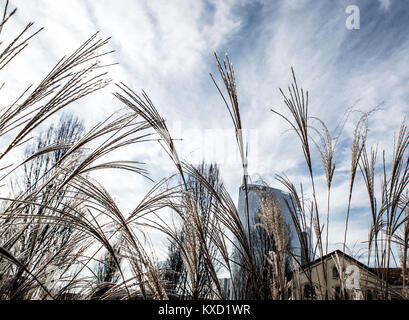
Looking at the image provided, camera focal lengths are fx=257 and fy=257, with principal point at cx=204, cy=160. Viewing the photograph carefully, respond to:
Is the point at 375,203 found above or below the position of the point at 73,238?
Result: above

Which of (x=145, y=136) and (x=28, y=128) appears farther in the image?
(x=145, y=136)

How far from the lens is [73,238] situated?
4.95ft

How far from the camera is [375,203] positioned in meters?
1.45

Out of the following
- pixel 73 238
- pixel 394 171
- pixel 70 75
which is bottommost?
pixel 73 238

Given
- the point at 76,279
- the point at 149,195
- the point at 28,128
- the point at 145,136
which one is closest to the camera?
the point at 28,128

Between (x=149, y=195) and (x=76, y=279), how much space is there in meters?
0.91
